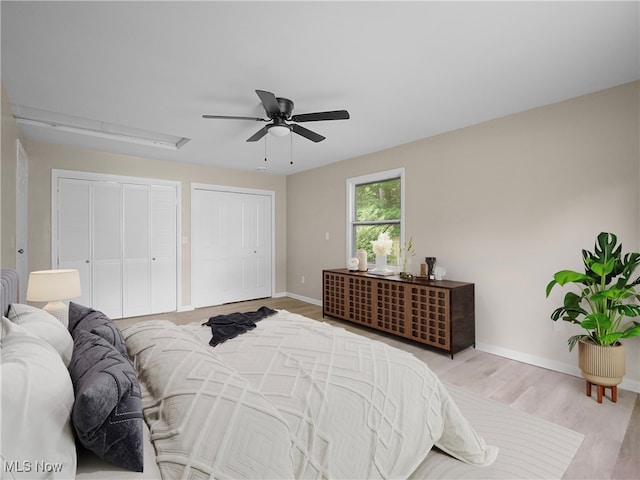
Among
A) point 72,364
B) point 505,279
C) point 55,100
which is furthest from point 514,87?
point 55,100

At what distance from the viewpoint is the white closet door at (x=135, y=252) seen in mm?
4703

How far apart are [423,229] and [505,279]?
1.10m

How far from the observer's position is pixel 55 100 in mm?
2787

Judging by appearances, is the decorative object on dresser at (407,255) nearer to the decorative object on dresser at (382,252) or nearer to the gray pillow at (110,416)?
the decorative object on dresser at (382,252)

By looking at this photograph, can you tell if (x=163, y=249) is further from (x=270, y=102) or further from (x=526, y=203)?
(x=526, y=203)

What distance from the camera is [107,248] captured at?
456 centimetres

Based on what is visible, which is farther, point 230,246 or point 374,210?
point 230,246

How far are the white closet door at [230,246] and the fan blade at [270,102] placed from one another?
327 cm

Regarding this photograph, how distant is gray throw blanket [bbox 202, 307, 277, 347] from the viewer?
81.3 inches

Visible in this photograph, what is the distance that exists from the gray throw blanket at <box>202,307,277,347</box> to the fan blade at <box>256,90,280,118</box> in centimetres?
162

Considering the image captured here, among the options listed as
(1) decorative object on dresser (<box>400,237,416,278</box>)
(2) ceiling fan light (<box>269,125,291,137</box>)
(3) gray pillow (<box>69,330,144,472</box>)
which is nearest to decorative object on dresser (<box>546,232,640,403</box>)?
(1) decorative object on dresser (<box>400,237,416,278</box>)

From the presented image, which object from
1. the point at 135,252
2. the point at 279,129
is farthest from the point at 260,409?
the point at 135,252

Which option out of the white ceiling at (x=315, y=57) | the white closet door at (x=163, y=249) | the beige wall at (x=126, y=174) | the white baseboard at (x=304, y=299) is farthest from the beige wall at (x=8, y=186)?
the white baseboard at (x=304, y=299)

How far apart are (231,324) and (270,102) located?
5.42 ft
